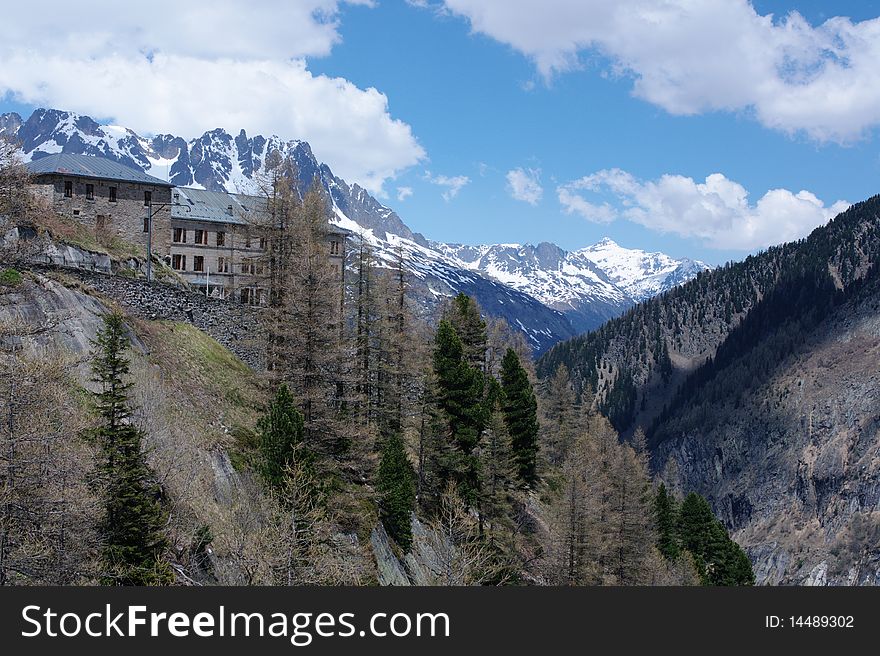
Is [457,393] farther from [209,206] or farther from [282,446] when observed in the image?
[209,206]

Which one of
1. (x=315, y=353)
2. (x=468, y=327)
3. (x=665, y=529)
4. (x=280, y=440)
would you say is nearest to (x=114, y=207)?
(x=468, y=327)

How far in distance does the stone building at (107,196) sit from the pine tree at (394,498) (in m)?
29.0

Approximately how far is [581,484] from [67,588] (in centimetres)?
3666

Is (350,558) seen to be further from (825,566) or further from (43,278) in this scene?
(825,566)

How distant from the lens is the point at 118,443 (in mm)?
27703

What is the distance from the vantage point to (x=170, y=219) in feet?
219

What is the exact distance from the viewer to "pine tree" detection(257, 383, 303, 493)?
113ft

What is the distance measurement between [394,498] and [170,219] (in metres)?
36.9

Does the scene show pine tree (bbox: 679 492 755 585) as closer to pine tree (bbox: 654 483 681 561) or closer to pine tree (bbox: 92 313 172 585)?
pine tree (bbox: 654 483 681 561)

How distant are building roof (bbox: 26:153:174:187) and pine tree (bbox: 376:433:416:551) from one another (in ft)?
113

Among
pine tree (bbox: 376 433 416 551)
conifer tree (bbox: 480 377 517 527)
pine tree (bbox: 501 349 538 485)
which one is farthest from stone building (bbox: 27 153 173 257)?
conifer tree (bbox: 480 377 517 527)

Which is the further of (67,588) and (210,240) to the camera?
(210,240)

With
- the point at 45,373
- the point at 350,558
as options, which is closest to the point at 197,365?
the point at 350,558

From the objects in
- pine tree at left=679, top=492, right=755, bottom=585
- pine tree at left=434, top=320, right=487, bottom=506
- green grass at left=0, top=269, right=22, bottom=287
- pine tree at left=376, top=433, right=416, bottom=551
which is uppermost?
green grass at left=0, top=269, right=22, bottom=287
